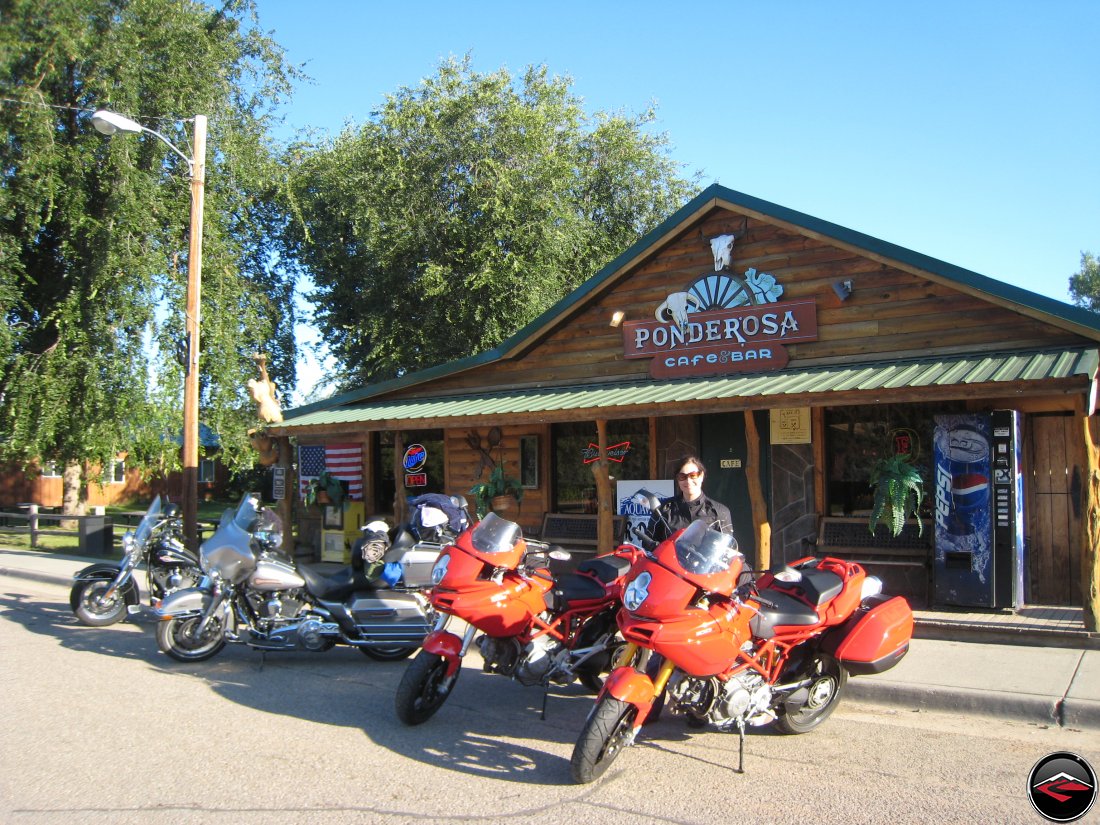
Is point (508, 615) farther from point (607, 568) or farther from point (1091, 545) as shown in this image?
point (1091, 545)

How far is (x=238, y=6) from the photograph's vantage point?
2125 centimetres

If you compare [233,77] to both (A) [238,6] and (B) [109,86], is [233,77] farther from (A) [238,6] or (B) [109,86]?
(B) [109,86]

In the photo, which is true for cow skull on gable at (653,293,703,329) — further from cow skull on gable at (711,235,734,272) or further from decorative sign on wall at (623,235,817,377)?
cow skull on gable at (711,235,734,272)

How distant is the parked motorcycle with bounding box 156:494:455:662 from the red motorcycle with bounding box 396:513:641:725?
1.85 m

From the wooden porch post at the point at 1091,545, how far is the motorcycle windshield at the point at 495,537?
544cm

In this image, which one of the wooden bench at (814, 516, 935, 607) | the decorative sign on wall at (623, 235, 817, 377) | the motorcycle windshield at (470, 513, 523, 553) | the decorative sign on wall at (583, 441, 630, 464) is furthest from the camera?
the decorative sign on wall at (583, 441, 630, 464)

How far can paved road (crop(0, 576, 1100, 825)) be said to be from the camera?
4562 mm

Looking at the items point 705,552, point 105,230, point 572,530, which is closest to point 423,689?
point 705,552

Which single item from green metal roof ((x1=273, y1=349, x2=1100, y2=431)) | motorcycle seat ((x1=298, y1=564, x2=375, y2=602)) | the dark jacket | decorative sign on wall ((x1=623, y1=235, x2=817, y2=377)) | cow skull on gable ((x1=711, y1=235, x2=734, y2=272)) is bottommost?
motorcycle seat ((x1=298, y1=564, x2=375, y2=602))

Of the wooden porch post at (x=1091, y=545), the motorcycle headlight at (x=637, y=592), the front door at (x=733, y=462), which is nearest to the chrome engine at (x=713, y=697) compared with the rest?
the motorcycle headlight at (x=637, y=592)

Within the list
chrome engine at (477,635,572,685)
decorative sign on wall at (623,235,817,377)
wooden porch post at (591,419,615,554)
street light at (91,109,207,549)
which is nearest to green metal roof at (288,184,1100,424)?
decorative sign on wall at (623,235,817,377)

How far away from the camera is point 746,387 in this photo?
34.1ft

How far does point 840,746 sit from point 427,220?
20595 millimetres

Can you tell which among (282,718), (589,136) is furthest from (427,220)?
(282,718)
